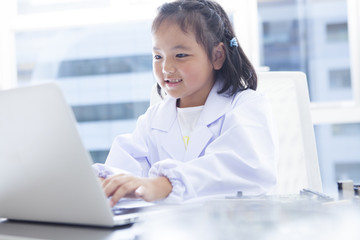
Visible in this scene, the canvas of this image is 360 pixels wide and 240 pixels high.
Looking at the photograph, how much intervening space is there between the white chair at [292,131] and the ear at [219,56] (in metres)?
0.11

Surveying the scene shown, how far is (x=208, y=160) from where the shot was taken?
32.3 inches

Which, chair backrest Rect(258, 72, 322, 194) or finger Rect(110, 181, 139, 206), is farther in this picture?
chair backrest Rect(258, 72, 322, 194)

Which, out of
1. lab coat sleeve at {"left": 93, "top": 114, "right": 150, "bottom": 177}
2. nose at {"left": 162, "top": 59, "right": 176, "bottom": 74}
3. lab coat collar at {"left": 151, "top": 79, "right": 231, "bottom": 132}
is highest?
nose at {"left": 162, "top": 59, "right": 176, "bottom": 74}

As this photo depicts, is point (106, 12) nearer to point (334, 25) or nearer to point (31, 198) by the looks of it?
point (334, 25)

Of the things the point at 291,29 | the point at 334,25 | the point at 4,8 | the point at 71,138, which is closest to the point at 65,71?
the point at 4,8

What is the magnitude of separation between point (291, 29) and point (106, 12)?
101cm

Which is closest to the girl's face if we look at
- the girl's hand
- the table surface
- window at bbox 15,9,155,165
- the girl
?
the girl

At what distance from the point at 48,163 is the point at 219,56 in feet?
2.46

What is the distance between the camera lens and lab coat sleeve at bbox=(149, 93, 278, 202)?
30.2 inches

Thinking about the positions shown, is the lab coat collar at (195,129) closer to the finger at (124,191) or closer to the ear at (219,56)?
the ear at (219,56)

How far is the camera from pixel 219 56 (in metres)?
1.22

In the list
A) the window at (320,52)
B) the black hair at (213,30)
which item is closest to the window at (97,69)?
the window at (320,52)

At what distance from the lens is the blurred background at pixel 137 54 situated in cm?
244

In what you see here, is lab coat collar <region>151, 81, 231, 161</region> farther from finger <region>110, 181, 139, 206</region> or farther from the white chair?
finger <region>110, 181, 139, 206</region>
